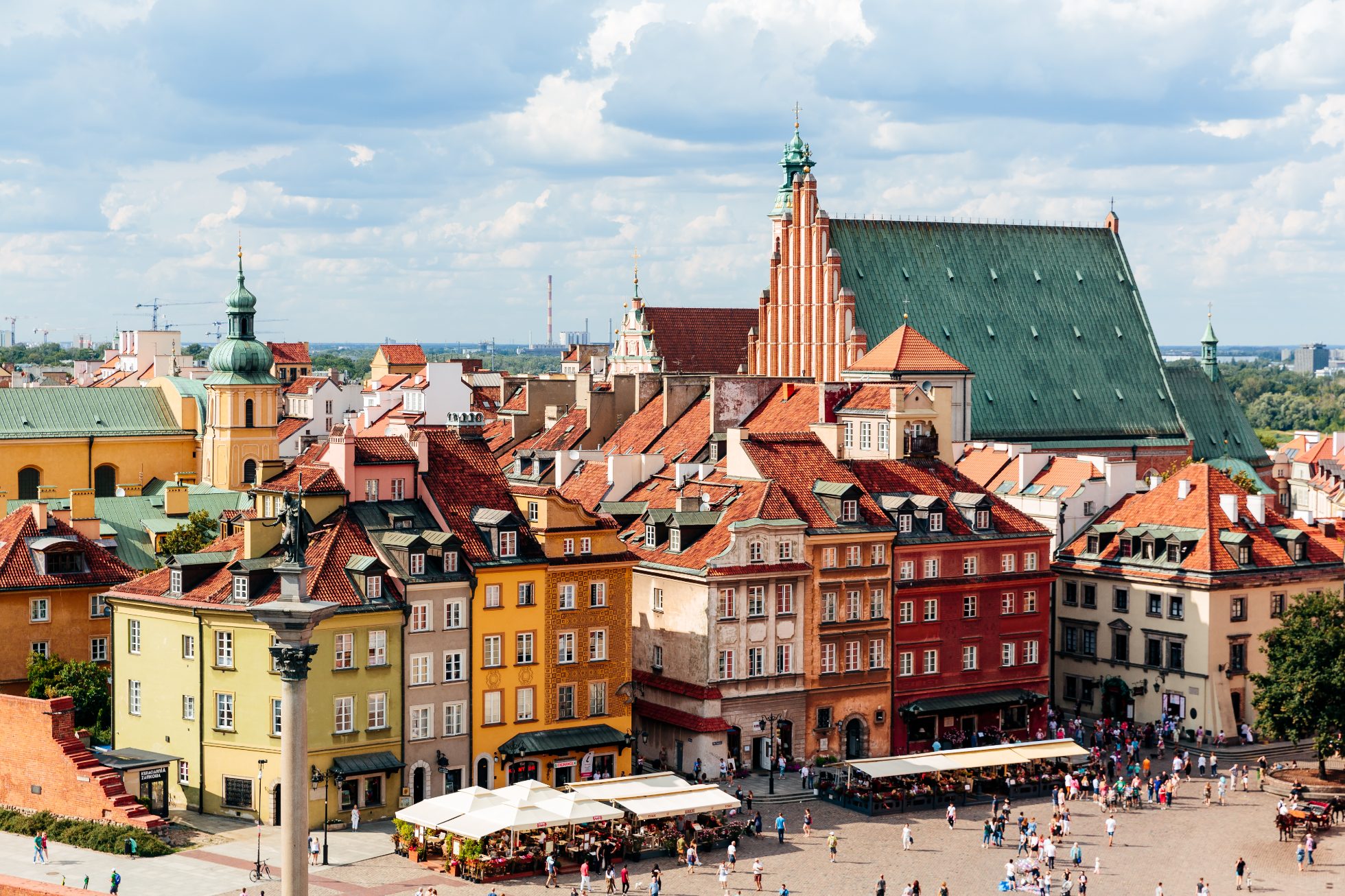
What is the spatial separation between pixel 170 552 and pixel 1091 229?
7545 cm

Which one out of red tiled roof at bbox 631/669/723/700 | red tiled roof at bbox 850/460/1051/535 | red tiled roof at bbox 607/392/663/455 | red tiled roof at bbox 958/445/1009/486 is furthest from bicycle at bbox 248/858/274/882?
red tiled roof at bbox 958/445/1009/486

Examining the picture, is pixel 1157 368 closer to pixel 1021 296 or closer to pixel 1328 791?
pixel 1021 296

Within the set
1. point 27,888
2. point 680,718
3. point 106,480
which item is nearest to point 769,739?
point 680,718

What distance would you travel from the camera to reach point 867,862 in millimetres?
79062

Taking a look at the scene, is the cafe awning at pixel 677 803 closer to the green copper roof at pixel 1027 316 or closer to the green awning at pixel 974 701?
the green awning at pixel 974 701

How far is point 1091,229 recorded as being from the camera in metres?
150

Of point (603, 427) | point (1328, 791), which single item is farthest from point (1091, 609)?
point (603, 427)

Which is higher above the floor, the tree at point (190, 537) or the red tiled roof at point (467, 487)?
the red tiled roof at point (467, 487)

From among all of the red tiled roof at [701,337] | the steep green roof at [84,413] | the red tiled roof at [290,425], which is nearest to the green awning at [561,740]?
the steep green roof at [84,413]

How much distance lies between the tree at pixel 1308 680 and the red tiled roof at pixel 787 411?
2706 cm

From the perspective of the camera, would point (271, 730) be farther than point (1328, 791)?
No

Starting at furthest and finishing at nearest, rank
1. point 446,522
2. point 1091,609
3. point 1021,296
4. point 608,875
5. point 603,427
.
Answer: point 1021,296 < point 603,427 < point 1091,609 < point 446,522 < point 608,875

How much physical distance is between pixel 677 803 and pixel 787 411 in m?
37.1

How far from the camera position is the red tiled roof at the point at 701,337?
171750mm
